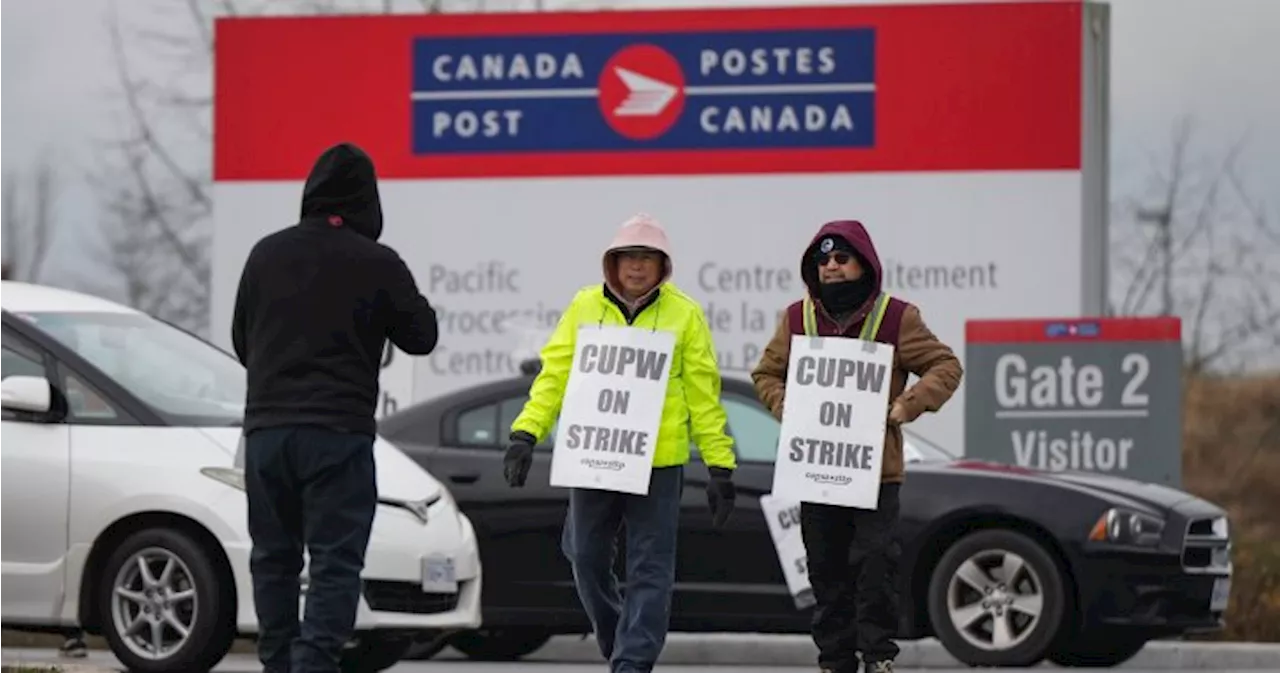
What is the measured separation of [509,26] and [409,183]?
1.43m

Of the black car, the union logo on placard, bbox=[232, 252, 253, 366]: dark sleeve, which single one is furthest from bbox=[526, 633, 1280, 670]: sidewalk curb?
bbox=[232, 252, 253, 366]: dark sleeve

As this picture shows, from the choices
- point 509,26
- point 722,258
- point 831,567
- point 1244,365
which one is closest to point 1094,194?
point 722,258

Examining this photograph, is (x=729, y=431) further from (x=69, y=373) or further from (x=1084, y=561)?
(x=69, y=373)

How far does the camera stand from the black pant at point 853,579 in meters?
11.1

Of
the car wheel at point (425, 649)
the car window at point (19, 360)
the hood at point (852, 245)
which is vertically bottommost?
the car wheel at point (425, 649)

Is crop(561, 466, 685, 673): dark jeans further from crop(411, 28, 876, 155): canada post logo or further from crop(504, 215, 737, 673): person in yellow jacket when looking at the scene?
crop(411, 28, 876, 155): canada post logo

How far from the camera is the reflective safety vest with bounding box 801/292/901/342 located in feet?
37.1

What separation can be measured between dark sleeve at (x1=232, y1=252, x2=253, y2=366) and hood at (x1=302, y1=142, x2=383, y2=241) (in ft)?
0.86

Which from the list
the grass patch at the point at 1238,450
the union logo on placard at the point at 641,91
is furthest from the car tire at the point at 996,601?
the union logo on placard at the point at 641,91

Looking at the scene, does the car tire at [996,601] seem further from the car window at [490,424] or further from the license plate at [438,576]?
the license plate at [438,576]

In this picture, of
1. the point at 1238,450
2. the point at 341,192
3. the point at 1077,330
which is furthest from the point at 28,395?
the point at 1238,450

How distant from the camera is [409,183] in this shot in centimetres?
2409

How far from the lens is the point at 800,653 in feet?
55.9

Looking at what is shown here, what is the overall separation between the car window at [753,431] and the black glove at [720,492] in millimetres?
4326
